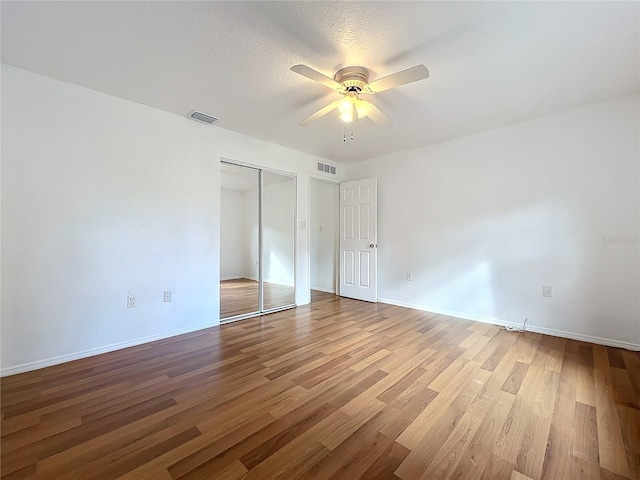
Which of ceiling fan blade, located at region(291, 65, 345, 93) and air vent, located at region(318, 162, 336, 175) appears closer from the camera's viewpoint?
ceiling fan blade, located at region(291, 65, 345, 93)

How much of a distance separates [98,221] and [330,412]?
2.64 meters

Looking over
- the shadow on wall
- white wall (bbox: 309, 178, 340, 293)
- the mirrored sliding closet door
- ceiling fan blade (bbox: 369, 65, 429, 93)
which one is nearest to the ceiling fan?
ceiling fan blade (bbox: 369, 65, 429, 93)

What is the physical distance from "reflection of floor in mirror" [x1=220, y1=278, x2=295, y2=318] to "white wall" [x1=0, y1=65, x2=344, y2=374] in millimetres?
353

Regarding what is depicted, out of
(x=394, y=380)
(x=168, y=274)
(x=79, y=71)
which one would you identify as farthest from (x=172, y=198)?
(x=394, y=380)

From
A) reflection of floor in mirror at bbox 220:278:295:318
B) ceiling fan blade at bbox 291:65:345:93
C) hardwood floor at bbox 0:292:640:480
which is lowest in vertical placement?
hardwood floor at bbox 0:292:640:480

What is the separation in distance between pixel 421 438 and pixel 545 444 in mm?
653

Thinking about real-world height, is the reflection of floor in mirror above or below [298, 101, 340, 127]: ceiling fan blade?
below

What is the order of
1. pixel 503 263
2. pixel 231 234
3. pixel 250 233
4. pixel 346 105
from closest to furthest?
pixel 346 105
pixel 503 263
pixel 231 234
pixel 250 233

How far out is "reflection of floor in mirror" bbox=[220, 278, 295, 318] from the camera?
3.78m

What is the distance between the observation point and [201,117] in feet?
10.2

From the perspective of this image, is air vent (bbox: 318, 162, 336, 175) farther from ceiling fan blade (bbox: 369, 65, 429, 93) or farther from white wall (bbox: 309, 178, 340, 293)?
ceiling fan blade (bbox: 369, 65, 429, 93)

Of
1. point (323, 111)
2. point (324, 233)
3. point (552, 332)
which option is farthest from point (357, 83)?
point (324, 233)

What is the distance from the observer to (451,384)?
2076mm

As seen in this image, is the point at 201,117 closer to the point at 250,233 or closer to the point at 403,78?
the point at 250,233
